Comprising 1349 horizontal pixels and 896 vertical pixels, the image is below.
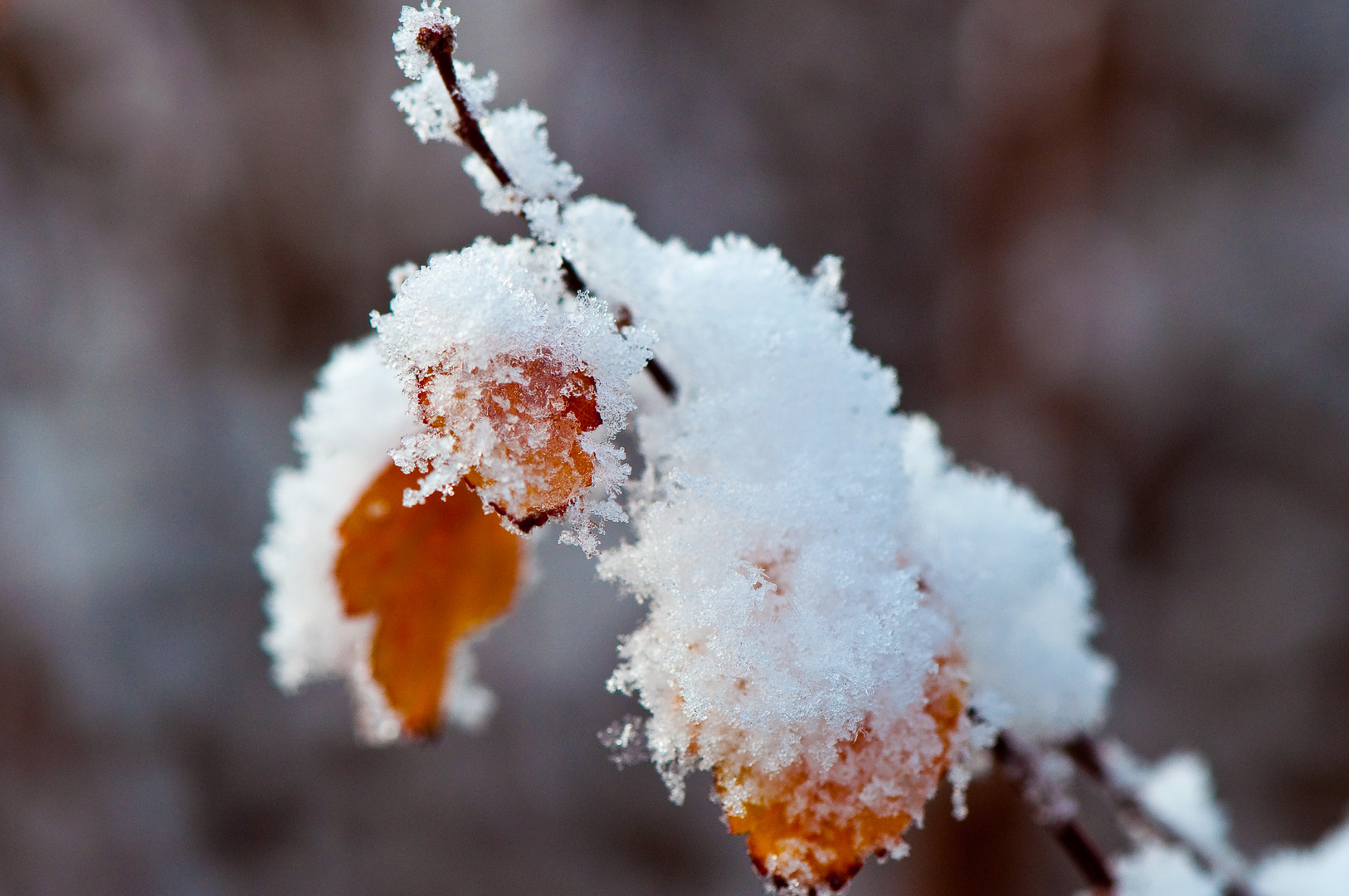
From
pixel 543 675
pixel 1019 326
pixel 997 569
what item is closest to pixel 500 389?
pixel 997 569

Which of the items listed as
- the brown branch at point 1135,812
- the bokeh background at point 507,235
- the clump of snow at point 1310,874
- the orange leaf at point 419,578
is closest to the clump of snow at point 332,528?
the orange leaf at point 419,578

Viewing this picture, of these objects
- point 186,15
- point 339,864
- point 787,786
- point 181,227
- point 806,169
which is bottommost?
point 787,786

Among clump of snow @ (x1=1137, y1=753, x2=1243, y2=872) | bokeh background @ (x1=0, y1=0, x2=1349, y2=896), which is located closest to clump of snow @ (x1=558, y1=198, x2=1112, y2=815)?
clump of snow @ (x1=1137, y1=753, x2=1243, y2=872)

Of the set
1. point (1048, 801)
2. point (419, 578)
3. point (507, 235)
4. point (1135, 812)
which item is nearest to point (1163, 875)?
point (1135, 812)

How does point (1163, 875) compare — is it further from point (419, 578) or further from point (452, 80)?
point (452, 80)

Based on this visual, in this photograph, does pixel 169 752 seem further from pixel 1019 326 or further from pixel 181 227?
pixel 1019 326

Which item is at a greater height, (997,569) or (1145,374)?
(1145,374)

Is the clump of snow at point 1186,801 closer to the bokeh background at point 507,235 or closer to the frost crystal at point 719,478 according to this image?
the frost crystal at point 719,478
